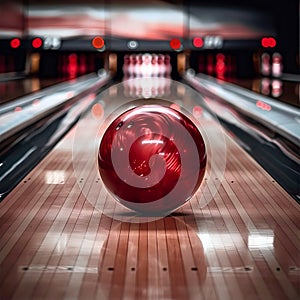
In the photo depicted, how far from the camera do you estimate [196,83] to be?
10.4m

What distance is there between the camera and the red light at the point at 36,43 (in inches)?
475

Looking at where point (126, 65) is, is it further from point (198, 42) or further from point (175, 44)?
point (198, 42)

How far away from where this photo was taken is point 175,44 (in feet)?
40.0

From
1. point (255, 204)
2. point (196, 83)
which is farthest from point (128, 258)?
point (196, 83)

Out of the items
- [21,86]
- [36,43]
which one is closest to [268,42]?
[36,43]

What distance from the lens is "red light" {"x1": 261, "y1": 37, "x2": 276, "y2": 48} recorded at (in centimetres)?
1174

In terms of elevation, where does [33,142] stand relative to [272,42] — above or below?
below

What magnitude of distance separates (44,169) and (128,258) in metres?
1.87

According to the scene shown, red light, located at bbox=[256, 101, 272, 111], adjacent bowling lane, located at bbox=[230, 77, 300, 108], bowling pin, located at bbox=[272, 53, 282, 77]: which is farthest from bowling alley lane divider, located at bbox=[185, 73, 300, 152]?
bowling pin, located at bbox=[272, 53, 282, 77]

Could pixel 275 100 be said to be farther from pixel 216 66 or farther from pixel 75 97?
pixel 216 66

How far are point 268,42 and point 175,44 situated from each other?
1.55 m

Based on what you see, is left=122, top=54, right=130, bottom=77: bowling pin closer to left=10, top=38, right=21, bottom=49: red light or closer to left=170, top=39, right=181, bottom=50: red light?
left=170, top=39, right=181, bottom=50: red light

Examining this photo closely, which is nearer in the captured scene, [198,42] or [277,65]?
[277,65]

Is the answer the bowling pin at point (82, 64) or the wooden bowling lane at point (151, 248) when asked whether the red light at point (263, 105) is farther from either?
the bowling pin at point (82, 64)
